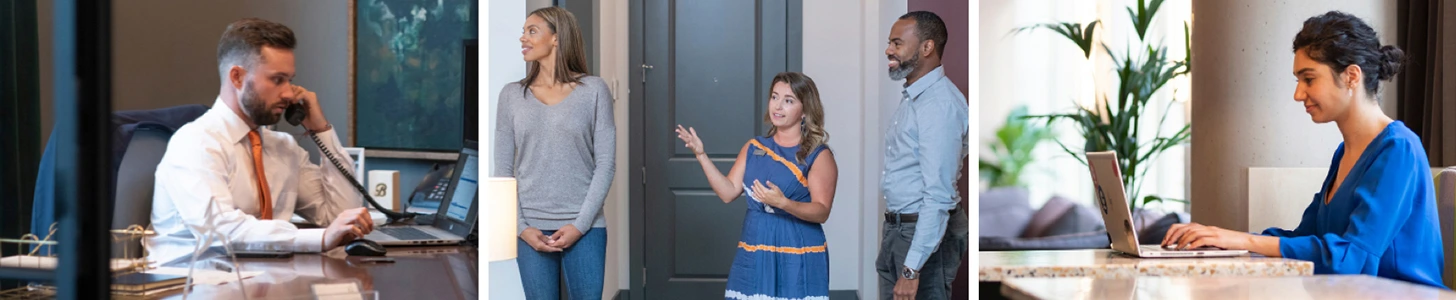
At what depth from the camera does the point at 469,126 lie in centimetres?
183

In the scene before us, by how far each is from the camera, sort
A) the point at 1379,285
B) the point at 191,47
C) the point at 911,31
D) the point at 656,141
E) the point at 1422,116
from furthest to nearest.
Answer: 1. the point at 1422,116
2. the point at 1379,285
3. the point at 911,31
4. the point at 656,141
5. the point at 191,47

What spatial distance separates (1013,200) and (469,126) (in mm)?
3018

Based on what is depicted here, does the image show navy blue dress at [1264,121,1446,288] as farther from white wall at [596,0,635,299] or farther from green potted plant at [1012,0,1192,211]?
white wall at [596,0,635,299]

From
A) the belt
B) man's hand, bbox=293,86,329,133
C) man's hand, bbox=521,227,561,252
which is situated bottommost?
man's hand, bbox=521,227,561,252

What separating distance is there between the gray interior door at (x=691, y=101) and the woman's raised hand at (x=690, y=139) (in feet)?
0.04

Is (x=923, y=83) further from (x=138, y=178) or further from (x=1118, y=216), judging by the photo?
(x=138, y=178)

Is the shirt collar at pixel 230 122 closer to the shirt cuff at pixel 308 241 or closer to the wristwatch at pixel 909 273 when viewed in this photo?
the shirt cuff at pixel 308 241

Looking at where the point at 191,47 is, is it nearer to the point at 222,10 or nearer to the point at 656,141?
the point at 222,10

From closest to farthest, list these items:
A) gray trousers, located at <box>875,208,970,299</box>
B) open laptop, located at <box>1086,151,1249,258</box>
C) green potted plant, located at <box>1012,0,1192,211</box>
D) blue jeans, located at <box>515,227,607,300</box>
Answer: blue jeans, located at <box>515,227,607,300</box>, gray trousers, located at <box>875,208,970,299</box>, open laptop, located at <box>1086,151,1249,258</box>, green potted plant, located at <box>1012,0,1192,211</box>

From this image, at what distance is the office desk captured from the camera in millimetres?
1632

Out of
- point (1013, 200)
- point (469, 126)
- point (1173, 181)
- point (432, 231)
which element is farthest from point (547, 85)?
point (1173, 181)

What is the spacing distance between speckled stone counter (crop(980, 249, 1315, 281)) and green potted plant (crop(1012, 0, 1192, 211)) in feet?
5.64

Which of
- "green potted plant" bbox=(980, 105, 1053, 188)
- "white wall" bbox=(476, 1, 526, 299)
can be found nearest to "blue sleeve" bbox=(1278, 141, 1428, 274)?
"green potted plant" bbox=(980, 105, 1053, 188)

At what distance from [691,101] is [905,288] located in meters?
0.57
